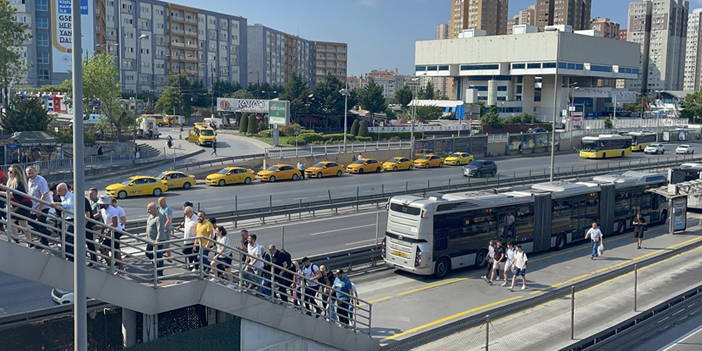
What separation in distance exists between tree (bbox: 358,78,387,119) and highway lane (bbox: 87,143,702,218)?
37.8 meters

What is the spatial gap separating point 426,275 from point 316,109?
65097 mm

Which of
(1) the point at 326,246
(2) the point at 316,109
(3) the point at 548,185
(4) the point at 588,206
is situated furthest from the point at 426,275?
(2) the point at 316,109

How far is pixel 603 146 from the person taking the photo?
6212 cm

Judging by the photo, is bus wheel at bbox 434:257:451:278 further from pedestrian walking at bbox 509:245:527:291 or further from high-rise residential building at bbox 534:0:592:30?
high-rise residential building at bbox 534:0:592:30

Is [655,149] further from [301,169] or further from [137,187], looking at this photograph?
[137,187]

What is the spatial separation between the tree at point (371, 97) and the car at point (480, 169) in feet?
146

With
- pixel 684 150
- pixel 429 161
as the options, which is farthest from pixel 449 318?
pixel 684 150

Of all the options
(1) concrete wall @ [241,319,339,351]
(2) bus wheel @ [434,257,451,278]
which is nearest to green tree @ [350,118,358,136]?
(2) bus wheel @ [434,257,451,278]

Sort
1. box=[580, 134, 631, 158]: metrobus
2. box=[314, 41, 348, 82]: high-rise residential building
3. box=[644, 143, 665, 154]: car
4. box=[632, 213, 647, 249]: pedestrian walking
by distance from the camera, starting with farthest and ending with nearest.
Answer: box=[314, 41, 348, 82]: high-rise residential building
box=[644, 143, 665, 154]: car
box=[580, 134, 631, 158]: metrobus
box=[632, 213, 647, 249]: pedestrian walking

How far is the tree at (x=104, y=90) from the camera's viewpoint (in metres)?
50.2

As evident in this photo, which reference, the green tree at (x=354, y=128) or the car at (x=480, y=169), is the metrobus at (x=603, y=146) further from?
the green tree at (x=354, y=128)

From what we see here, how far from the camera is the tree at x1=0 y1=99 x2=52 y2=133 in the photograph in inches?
1806

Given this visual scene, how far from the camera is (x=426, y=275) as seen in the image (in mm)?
20141

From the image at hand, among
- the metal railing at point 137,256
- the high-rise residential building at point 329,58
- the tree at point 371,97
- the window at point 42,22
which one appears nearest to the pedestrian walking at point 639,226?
the metal railing at point 137,256
